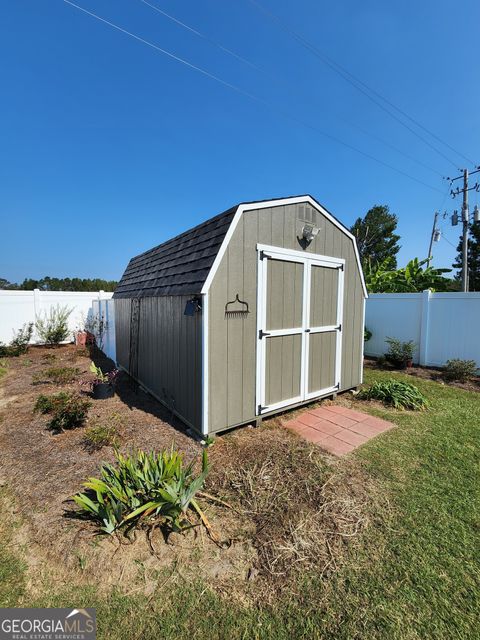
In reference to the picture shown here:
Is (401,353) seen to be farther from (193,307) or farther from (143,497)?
(143,497)

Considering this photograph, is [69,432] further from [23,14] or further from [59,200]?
[59,200]

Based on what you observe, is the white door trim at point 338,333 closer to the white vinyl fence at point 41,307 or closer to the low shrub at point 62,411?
the low shrub at point 62,411

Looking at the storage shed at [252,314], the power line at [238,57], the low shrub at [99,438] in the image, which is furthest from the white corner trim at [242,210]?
the power line at [238,57]

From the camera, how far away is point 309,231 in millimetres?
4195

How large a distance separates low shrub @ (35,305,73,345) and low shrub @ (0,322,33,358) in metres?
0.31

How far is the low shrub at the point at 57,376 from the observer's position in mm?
6367

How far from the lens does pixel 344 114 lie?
297 inches

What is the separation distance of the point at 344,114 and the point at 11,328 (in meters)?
13.0

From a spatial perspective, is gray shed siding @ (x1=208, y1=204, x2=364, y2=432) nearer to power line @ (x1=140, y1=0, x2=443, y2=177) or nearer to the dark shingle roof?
the dark shingle roof

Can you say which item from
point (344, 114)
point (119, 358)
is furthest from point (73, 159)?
point (344, 114)

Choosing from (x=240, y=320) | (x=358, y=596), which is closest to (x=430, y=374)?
(x=240, y=320)

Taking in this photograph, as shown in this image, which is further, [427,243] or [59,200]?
[427,243]

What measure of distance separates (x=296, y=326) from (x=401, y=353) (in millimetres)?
4921

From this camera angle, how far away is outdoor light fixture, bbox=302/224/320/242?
4184 mm
